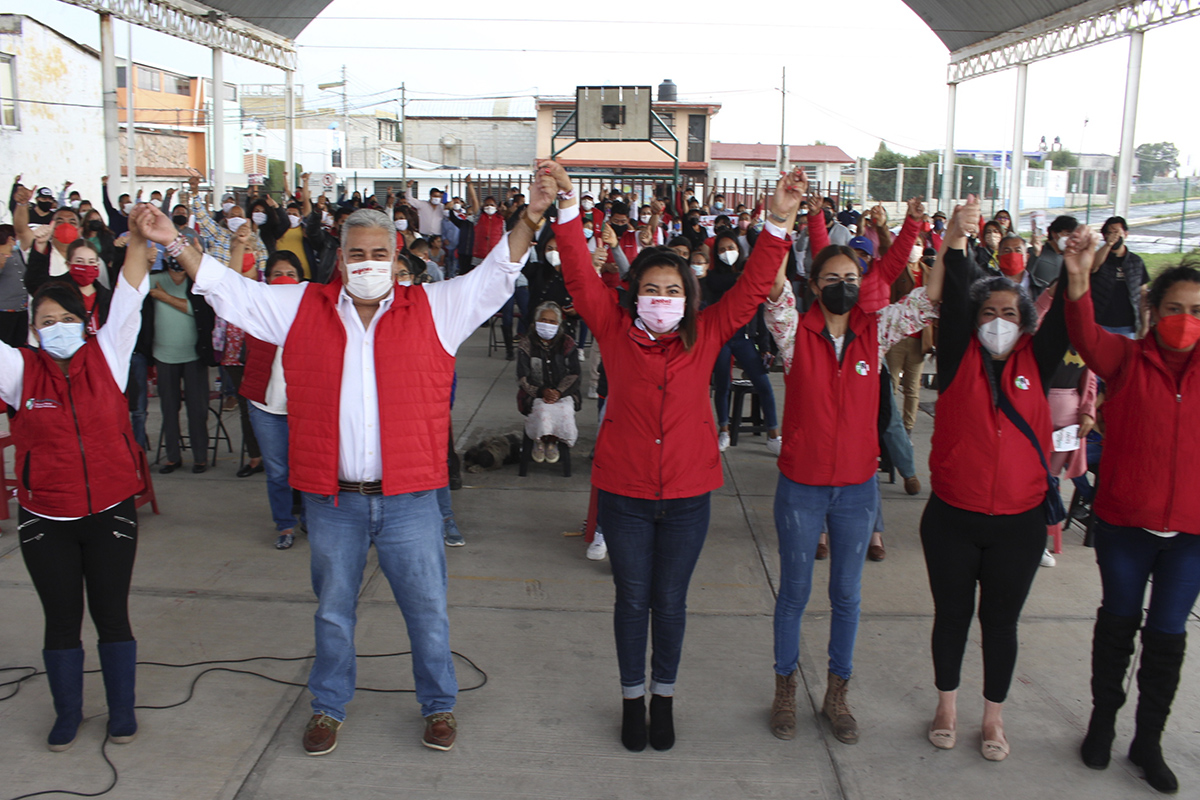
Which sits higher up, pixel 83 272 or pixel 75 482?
pixel 83 272

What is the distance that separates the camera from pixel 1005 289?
343cm

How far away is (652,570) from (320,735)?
142cm

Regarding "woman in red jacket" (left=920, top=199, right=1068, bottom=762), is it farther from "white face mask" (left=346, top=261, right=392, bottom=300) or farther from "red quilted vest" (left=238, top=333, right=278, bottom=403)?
"red quilted vest" (left=238, top=333, right=278, bottom=403)

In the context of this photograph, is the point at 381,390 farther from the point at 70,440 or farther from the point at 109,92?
the point at 109,92

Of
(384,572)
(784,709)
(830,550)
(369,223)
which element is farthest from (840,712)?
(369,223)

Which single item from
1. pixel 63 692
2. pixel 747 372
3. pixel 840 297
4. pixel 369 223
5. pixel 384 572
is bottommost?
pixel 63 692

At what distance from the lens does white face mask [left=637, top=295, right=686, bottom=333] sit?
3.38m

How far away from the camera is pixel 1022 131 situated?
2338 centimetres

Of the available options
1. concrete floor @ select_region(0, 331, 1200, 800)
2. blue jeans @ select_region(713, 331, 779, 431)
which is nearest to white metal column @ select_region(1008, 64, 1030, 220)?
blue jeans @ select_region(713, 331, 779, 431)

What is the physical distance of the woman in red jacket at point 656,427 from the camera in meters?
3.41

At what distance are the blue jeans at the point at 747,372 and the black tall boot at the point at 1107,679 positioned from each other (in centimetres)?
451

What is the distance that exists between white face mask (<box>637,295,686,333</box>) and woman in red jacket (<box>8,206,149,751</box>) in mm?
1912

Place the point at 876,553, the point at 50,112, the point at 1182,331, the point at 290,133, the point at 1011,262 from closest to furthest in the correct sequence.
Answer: the point at 1182,331, the point at 876,553, the point at 1011,262, the point at 50,112, the point at 290,133

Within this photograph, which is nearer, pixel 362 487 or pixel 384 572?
pixel 362 487
